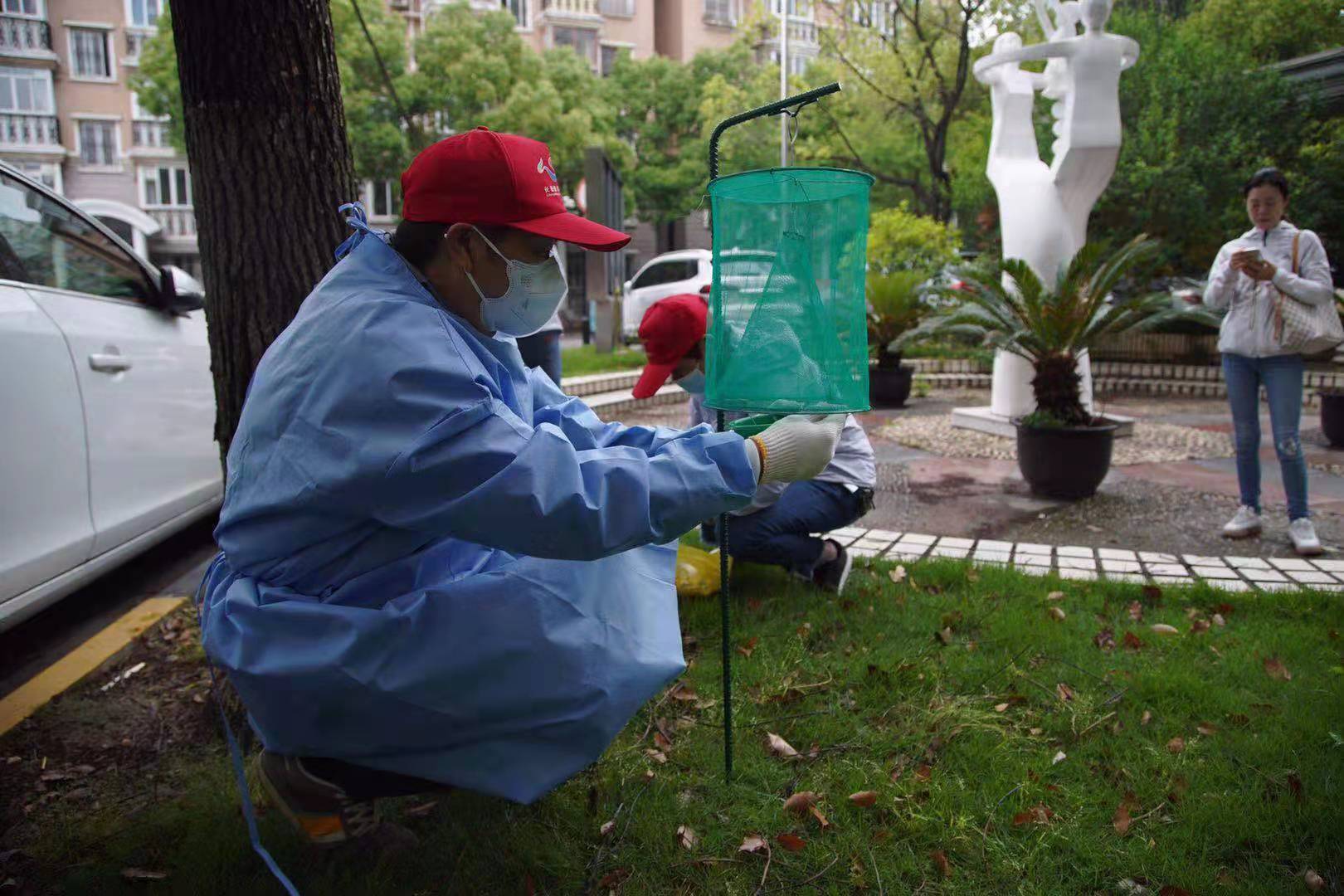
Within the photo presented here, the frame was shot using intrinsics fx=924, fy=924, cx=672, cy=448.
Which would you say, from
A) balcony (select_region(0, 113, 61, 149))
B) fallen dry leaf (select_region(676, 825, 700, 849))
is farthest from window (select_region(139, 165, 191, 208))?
fallen dry leaf (select_region(676, 825, 700, 849))

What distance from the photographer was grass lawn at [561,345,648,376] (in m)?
12.6

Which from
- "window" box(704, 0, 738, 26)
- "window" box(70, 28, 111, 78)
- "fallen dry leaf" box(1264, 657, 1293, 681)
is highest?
"window" box(704, 0, 738, 26)

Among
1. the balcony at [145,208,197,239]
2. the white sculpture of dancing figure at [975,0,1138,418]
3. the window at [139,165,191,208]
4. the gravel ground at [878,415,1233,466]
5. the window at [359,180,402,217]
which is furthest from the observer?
the window at [139,165,191,208]

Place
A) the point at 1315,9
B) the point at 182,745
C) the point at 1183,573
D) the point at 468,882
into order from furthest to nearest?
the point at 1315,9
the point at 1183,573
the point at 182,745
the point at 468,882

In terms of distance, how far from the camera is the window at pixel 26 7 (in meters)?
30.5

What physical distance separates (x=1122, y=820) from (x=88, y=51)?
39.2 m

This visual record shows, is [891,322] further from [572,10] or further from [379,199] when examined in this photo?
[572,10]

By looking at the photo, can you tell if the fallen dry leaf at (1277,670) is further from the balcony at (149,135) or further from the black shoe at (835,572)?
the balcony at (149,135)

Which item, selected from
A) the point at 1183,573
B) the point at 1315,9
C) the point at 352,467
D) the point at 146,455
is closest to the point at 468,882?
the point at 352,467

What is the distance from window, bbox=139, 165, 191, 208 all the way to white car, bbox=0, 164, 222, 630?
34.0 m

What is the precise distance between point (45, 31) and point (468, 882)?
38795 mm

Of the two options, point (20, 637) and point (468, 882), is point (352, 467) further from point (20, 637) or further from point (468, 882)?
point (20, 637)

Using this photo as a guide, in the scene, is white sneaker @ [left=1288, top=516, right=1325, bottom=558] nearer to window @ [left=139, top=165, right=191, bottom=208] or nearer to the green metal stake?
the green metal stake

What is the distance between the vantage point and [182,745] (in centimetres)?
291
